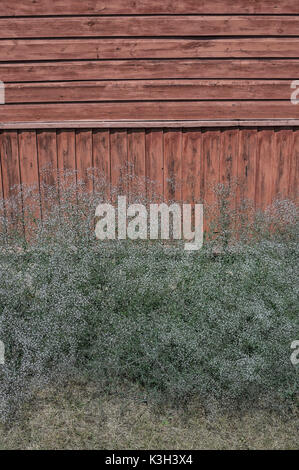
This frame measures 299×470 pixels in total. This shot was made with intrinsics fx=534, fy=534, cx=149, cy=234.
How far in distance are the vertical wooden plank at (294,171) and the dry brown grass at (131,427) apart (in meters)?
3.07

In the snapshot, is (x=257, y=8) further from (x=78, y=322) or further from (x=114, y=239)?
(x=78, y=322)

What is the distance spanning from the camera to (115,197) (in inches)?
202

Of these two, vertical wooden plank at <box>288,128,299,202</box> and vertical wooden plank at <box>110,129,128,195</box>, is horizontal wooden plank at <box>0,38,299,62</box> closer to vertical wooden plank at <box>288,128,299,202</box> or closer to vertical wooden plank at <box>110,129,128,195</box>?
vertical wooden plank at <box>110,129,128,195</box>

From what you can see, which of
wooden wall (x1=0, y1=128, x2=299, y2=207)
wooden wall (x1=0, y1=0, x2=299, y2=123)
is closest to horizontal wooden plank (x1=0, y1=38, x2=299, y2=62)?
wooden wall (x1=0, y1=0, x2=299, y2=123)

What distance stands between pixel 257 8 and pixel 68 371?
407 centimetres

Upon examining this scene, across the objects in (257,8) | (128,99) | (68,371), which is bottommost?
(68,371)

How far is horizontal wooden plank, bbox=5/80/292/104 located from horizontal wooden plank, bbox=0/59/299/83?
0.06 m

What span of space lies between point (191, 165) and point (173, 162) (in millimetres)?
197

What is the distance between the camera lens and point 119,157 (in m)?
5.71

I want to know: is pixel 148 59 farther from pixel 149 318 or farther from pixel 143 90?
pixel 149 318

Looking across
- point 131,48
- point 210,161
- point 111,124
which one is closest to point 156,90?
point 131,48

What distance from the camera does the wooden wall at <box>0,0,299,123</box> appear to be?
5.42 metres

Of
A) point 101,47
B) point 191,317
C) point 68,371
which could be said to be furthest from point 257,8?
point 68,371

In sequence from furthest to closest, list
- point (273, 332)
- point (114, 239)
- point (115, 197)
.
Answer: point (115, 197)
point (114, 239)
point (273, 332)
